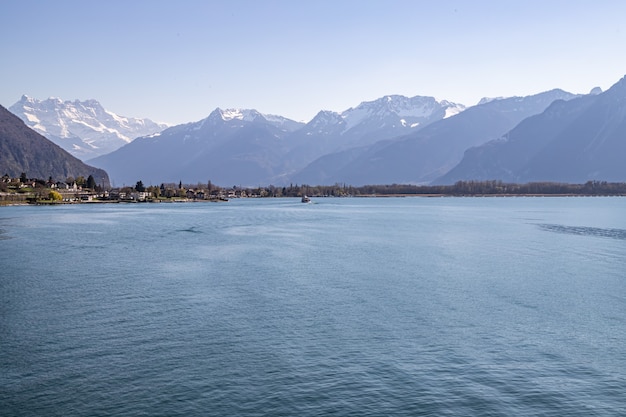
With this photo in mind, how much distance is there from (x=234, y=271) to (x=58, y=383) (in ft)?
92.9

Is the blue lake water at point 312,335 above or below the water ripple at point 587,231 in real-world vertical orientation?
below

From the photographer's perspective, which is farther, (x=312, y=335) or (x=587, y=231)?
(x=587, y=231)

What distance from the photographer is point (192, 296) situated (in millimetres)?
40312

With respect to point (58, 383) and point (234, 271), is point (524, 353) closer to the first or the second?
point (58, 383)

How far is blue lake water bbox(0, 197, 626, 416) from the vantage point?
22.5m

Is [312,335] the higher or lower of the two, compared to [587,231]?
lower

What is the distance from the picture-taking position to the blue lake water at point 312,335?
22.5 m

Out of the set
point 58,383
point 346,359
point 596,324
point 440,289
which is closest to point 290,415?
point 346,359

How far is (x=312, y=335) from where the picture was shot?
30.4 meters

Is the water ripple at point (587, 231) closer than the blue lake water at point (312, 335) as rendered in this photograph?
No

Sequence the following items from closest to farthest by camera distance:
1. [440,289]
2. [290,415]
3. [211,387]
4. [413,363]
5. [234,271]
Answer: [290,415], [211,387], [413,363], [440,289], [234,271]

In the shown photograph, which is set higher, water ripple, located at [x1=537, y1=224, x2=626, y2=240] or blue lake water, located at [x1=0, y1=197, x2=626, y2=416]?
water ripple, located at [x1=537, y1=224, x2=626, y2=240]

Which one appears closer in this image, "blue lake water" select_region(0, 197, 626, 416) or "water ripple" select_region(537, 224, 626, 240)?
"blue lake water" select_region(0, 197, 626, 416)

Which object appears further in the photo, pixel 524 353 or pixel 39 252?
pixel 39 252
